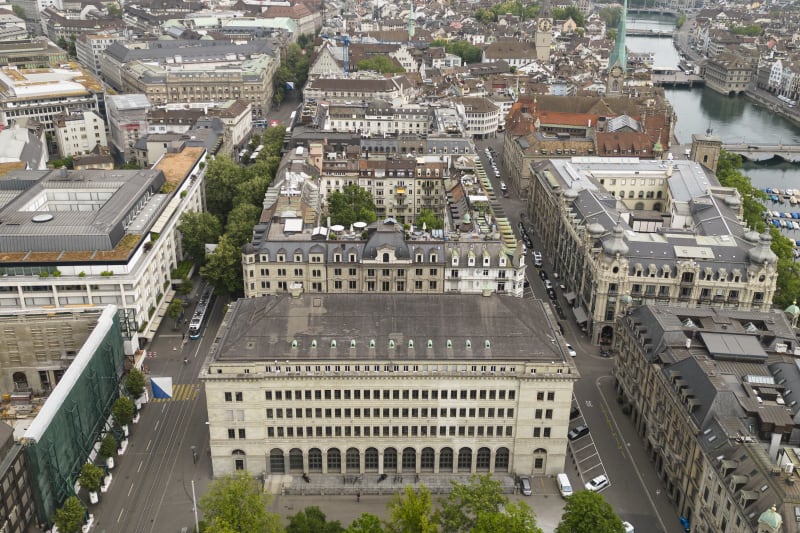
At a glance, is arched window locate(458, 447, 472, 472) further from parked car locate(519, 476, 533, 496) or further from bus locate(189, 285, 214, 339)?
bus locate(189, 285, 214, 339)

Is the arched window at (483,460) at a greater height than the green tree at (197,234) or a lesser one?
lesser

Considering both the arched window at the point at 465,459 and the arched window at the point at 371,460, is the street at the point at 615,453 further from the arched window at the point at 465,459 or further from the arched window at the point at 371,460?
the arched window at the point at 371,460

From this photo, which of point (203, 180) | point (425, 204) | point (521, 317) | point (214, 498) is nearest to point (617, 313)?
point (521, 317)

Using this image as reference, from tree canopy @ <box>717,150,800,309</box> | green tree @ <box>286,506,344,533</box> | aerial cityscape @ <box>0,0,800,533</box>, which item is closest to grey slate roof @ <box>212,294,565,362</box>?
aerial cityscape @ <box>0,0,800,533</box>

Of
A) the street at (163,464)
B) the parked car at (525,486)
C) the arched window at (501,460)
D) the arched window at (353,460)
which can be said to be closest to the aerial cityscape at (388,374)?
the arched window at (501,460)

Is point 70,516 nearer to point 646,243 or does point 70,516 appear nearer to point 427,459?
point 427,459
